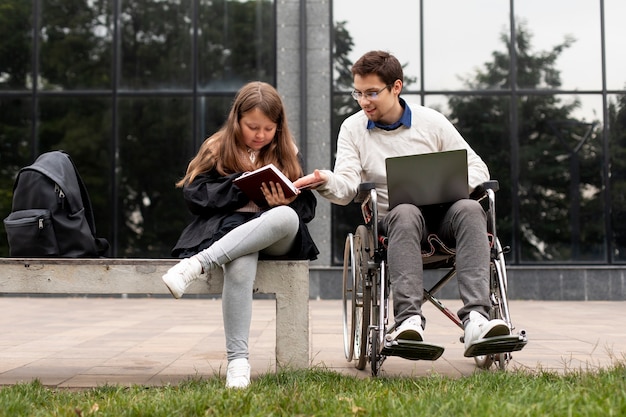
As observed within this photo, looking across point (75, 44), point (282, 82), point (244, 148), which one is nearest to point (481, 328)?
point (244, 148)

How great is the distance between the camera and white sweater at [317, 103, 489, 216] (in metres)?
4.12

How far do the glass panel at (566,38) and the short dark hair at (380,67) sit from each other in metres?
7.44

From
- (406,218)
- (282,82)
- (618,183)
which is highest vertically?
(282,82)

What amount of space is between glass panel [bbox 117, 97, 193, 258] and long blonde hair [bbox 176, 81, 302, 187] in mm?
7221

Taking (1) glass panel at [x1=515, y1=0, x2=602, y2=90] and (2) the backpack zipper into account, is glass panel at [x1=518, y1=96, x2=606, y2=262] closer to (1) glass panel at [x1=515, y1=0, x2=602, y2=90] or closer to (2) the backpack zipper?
(1) glass panel at [x1=515, y1=0, x2=602, y2=90]

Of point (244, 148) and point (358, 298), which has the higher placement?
point (244, 148)

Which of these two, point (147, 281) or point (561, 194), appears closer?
point (147, 281)

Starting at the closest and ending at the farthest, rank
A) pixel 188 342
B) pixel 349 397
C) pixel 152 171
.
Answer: pixel 349 397 → pixel 188 342 → pixel 152 171

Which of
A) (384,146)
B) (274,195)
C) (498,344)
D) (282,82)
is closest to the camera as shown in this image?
(498,344)

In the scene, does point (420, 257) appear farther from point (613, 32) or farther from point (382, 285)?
point (613, 32)

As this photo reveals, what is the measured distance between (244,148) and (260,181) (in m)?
0.41

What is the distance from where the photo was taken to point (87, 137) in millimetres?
11102

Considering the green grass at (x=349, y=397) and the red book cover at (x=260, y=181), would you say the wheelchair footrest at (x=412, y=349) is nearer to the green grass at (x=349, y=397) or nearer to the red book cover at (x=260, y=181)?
the green grass at (x=349, y=397)

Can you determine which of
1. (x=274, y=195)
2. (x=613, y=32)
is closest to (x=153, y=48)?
(x=613, y=32)
